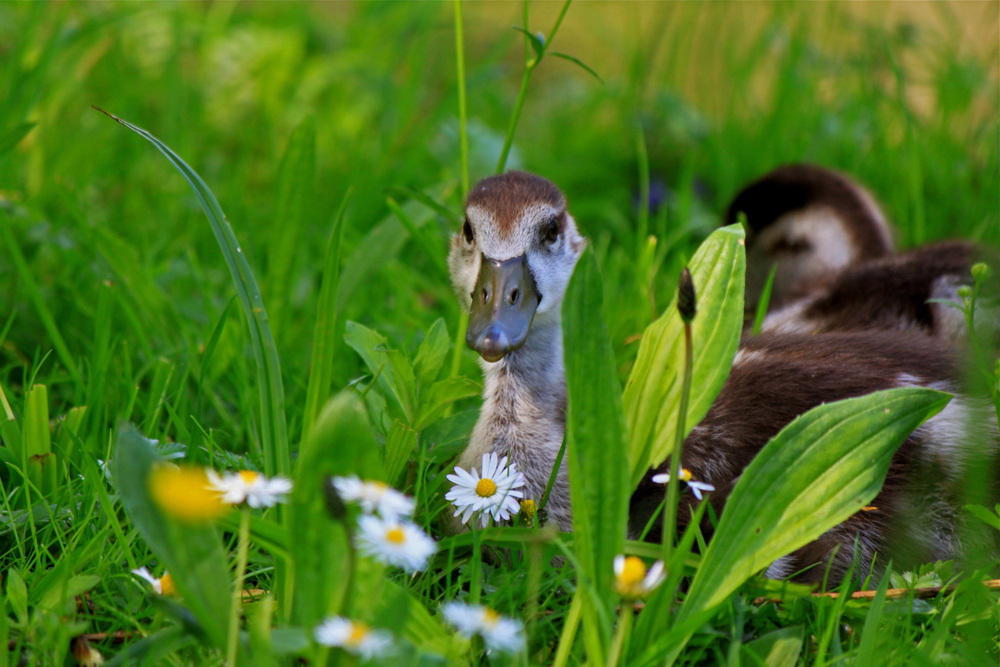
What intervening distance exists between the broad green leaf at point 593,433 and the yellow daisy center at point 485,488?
317 mm

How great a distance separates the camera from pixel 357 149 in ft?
13.9

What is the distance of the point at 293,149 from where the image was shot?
106 inches

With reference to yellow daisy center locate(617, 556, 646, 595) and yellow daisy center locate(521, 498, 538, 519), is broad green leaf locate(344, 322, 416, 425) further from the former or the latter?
yellow daisy center locate(617, 556, 646, 595)

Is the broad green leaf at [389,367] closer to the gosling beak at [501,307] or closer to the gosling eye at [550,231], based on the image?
the gosling beak at [501,307]

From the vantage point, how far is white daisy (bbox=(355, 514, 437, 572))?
1.16 m

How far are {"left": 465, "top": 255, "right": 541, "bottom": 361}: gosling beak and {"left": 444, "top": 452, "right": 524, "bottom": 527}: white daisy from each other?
241 millimetres

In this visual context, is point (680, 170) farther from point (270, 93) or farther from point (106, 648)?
point (106, 648)

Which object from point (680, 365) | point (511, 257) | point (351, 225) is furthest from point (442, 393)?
point (351, 225)

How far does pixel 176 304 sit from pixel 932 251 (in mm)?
2427

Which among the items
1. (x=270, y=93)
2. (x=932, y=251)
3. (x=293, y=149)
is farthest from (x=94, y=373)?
(x=270, y=93)

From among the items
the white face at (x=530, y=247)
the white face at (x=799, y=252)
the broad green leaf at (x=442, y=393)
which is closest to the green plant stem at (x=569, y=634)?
the broad green leaf at (x=442, y=393)

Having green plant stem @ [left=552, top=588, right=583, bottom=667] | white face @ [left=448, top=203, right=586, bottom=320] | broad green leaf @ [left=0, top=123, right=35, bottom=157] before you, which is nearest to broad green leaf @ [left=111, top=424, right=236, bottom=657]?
green plant stem @ [left=552, top=588, right=583, bottom=667]

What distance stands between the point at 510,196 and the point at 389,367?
502 mm

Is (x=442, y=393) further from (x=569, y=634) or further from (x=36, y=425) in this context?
(x=36, y=425)
